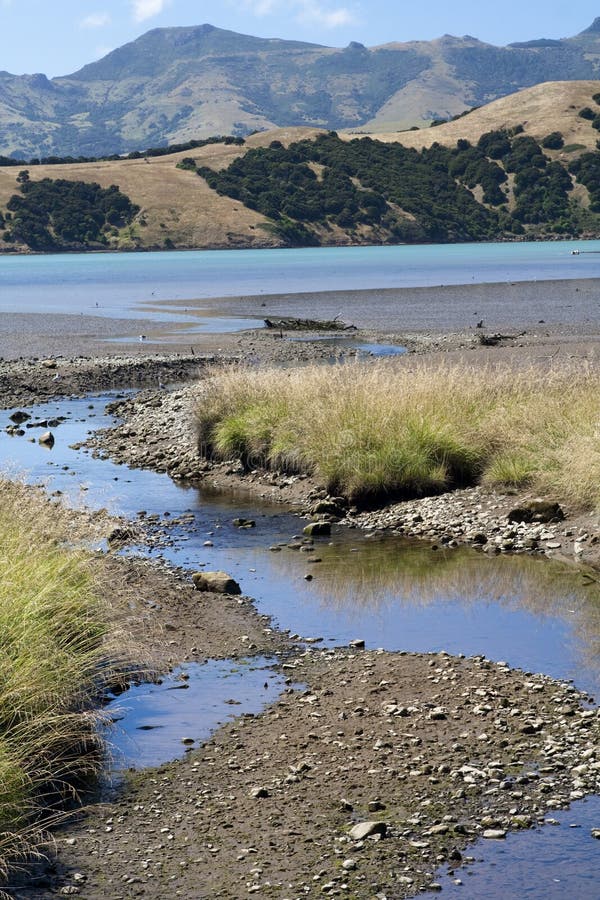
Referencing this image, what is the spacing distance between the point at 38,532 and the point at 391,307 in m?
46.4

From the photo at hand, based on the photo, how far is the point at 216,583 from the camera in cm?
1355

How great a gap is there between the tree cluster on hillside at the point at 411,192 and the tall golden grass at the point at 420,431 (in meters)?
120

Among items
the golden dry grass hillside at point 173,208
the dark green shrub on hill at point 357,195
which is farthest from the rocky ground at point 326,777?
the dark green shrub on hill at point 357,195

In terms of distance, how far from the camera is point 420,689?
33.6 feet

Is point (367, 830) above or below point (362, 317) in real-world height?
below

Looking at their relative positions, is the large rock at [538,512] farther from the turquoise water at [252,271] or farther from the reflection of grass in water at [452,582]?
the turquoise water at [252,271]

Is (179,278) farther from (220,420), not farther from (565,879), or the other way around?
(565,879)

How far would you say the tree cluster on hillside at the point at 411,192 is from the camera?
462 feet

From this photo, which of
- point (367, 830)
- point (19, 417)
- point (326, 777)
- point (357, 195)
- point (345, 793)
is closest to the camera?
point (367, 830)

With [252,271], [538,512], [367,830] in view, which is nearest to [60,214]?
[252,271]

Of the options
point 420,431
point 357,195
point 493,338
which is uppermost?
point 357,195

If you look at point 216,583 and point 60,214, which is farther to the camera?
point 60,214

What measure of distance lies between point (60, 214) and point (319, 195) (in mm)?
30202

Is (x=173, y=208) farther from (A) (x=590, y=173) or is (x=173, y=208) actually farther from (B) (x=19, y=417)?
(B) (x=19, y=417)
